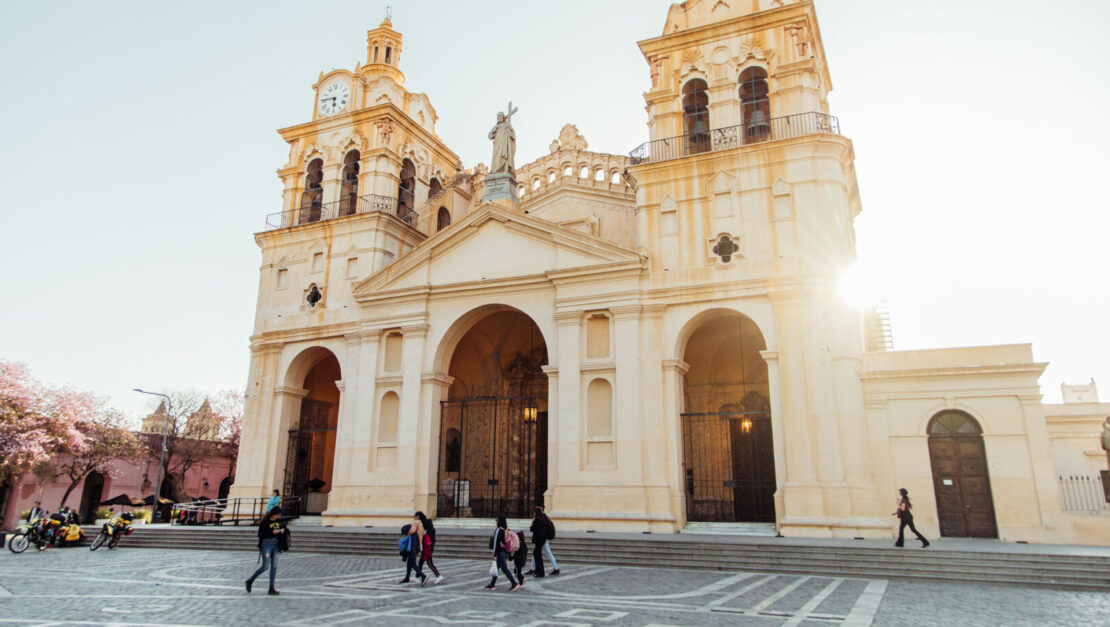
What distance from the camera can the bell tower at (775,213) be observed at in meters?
18.0

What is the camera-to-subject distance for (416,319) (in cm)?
2348

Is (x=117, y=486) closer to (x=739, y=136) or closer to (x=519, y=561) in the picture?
(x=519, y=561)

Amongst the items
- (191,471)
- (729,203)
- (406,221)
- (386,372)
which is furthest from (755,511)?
(191,471)

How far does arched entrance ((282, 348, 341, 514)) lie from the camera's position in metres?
25.8

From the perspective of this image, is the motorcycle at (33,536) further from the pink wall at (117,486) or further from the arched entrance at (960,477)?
the arched entrance at (960,477)

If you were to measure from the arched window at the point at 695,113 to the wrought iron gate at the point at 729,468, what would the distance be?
8.89m

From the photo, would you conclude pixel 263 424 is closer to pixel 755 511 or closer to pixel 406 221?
pixel 406 221

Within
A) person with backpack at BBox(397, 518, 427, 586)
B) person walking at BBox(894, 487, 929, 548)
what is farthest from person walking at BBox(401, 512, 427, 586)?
person walking at BBox(894, 487, 929, 548)

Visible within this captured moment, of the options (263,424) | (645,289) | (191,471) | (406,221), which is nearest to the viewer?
(645,289)

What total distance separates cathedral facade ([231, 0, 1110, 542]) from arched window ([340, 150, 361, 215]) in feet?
0.36

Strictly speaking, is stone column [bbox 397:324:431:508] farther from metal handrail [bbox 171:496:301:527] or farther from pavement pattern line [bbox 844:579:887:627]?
pavement pattern line [bbox 844:579:887:627]

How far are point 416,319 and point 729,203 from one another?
1069 centimetres

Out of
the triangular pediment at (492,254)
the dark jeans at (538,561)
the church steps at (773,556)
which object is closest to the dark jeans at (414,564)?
the dark jeans at (538,561)

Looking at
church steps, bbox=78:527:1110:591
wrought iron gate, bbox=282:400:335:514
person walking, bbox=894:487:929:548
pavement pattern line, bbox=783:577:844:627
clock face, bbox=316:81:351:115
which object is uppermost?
clock face, bbox=316:81:351:115
